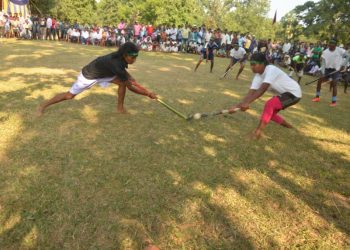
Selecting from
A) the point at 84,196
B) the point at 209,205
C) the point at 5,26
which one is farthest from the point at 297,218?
the point at 5,26

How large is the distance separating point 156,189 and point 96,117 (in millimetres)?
2817

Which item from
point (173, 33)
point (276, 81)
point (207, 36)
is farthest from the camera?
point (173, 33)

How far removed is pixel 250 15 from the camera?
2409 inches

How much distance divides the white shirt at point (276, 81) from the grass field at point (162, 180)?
960 millimetres

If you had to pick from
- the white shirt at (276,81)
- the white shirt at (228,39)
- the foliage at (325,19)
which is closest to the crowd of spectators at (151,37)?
the white shirt at (228,39)

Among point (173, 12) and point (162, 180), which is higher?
point (173, 12)

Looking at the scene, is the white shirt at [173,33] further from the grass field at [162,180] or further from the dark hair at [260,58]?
the dark hair at [260,58]

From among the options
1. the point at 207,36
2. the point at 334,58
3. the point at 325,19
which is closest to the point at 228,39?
the point at 207,36

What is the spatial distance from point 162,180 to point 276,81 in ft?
9.85

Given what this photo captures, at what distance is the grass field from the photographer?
3.06m

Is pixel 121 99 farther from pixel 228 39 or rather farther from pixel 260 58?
pixel 228 39

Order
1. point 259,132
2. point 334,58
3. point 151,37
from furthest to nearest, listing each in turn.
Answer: point 151,37
point 334,58
point 259,132

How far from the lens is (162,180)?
3.97m

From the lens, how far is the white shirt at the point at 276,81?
532cm
